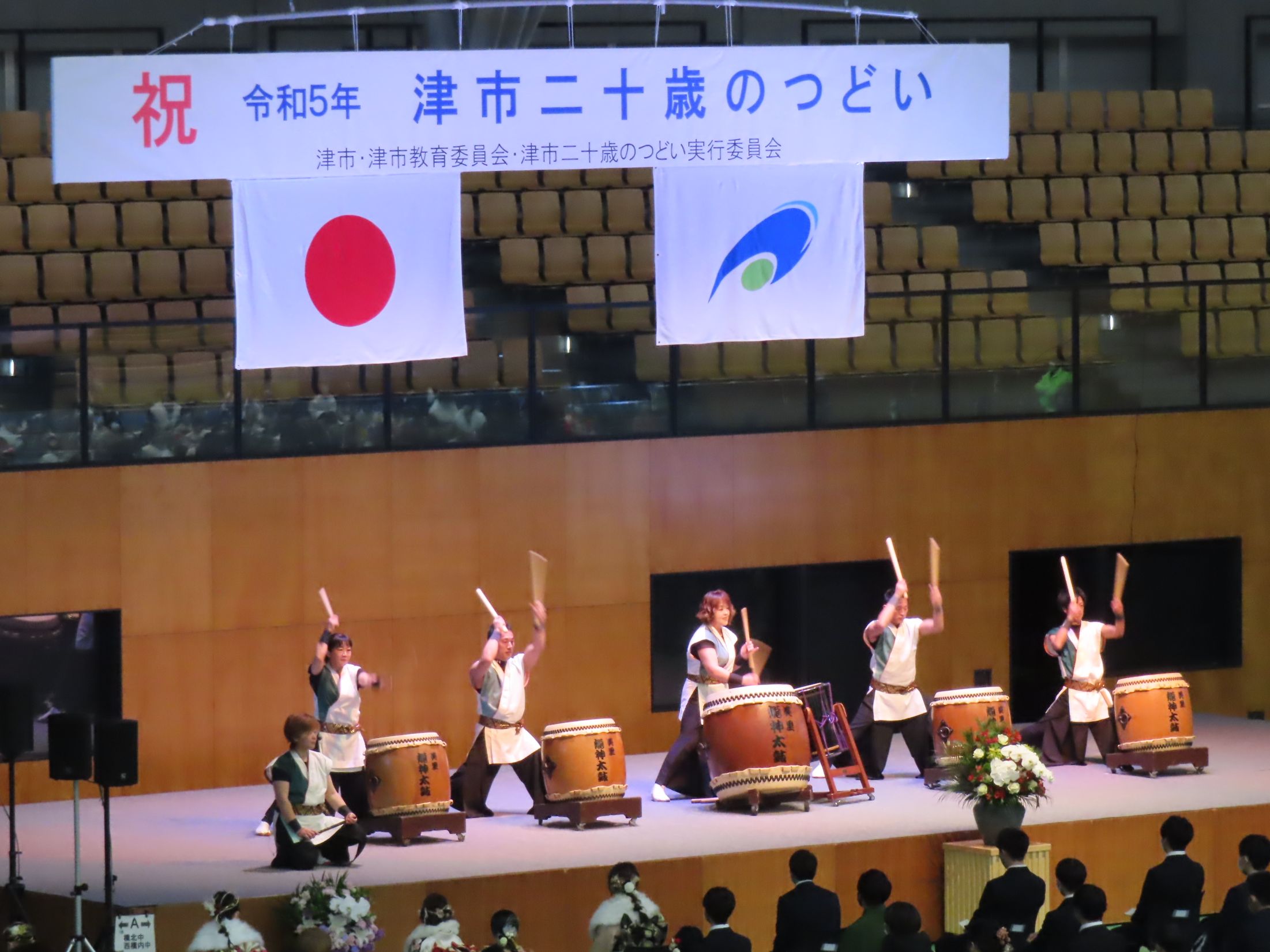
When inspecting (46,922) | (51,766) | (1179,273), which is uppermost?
→ (1179,273)

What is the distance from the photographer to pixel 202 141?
35.6 ft

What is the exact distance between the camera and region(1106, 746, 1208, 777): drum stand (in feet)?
44.5

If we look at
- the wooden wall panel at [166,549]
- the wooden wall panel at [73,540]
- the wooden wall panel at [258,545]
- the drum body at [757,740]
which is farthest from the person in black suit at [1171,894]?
the wooden wall panel at [73,540]

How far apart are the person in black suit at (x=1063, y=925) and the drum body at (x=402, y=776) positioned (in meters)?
3.70

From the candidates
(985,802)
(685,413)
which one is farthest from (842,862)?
(685,413)

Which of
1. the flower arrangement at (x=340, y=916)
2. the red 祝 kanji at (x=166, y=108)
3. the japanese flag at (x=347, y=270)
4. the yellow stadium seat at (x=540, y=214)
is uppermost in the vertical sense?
the yellow stadium seat at (x=540, y=214)

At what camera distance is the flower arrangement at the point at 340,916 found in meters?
10.3

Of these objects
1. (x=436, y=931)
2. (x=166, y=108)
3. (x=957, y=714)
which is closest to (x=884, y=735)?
(x=957, y=714)

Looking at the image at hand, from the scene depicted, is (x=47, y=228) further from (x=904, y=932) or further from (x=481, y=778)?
(x=904, y=932)

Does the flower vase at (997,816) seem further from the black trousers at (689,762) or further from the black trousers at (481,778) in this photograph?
the black trousers at (481,778)

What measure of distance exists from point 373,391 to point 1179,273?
7356mm

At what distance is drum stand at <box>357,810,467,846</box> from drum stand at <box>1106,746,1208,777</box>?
13.6ft

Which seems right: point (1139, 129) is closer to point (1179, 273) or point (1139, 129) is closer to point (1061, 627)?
point (1179, 273)

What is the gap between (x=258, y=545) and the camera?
1337cm
